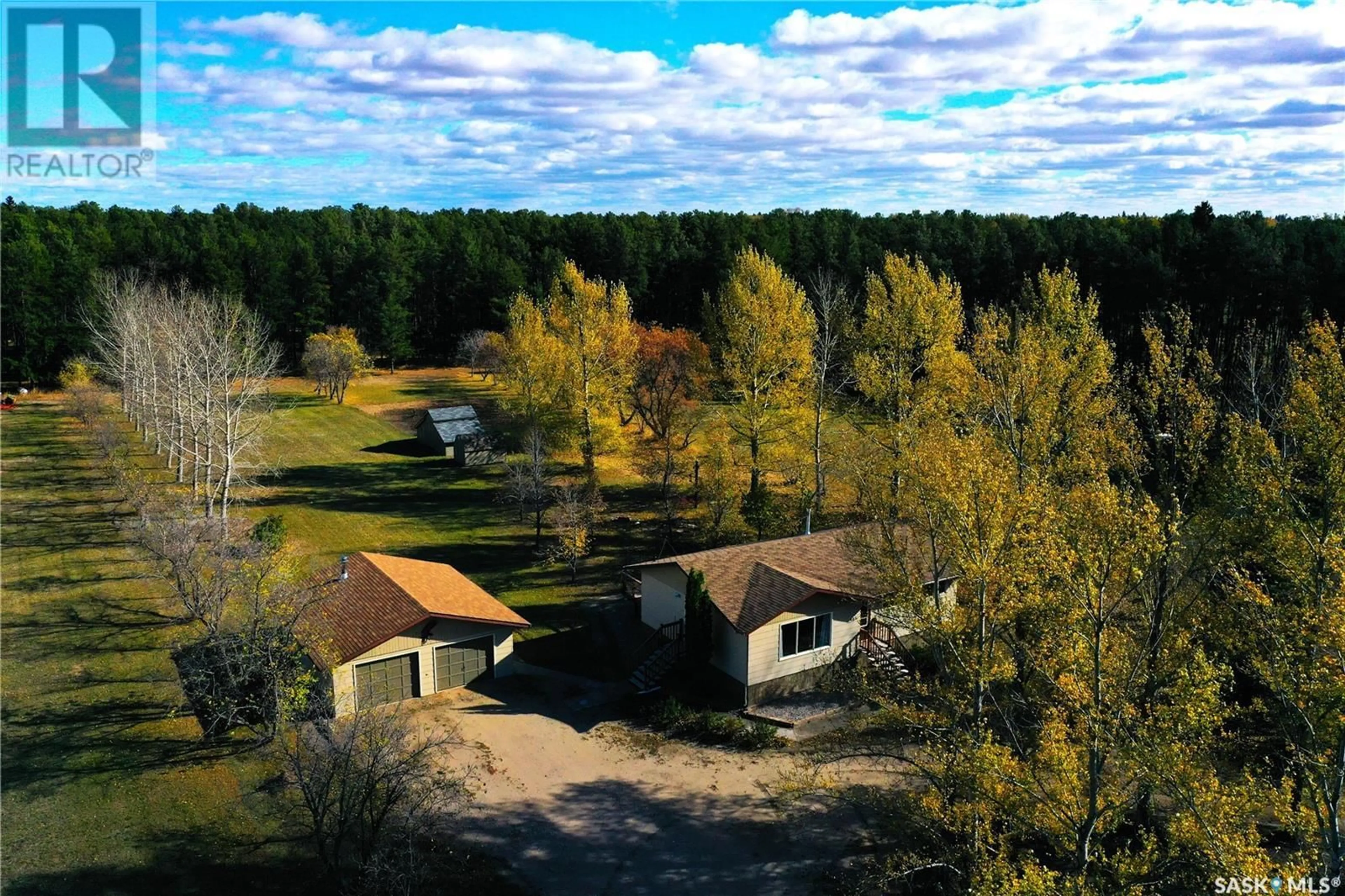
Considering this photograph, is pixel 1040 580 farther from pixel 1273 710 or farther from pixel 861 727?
pixel 861 727

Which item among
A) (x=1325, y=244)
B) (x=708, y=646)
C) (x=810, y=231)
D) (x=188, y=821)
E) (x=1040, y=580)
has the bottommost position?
(x=188, y=821)

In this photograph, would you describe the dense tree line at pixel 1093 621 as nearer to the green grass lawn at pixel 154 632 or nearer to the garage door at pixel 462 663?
the green grass lawn at pixel 154 632

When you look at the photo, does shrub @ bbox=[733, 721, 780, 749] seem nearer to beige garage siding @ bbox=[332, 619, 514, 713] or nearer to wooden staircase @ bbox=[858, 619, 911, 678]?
wooden staircase @ bbox=[858, 619, 911, 678]

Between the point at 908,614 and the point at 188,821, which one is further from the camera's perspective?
the point at 188,821

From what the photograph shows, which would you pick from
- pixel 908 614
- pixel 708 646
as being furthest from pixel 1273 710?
pixel 708 646

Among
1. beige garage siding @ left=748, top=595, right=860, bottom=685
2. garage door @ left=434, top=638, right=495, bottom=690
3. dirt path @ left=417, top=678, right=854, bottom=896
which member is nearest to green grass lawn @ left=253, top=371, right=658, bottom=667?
garage door @ left=434, top=638, right=495, bottom=690

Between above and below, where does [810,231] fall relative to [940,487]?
above
